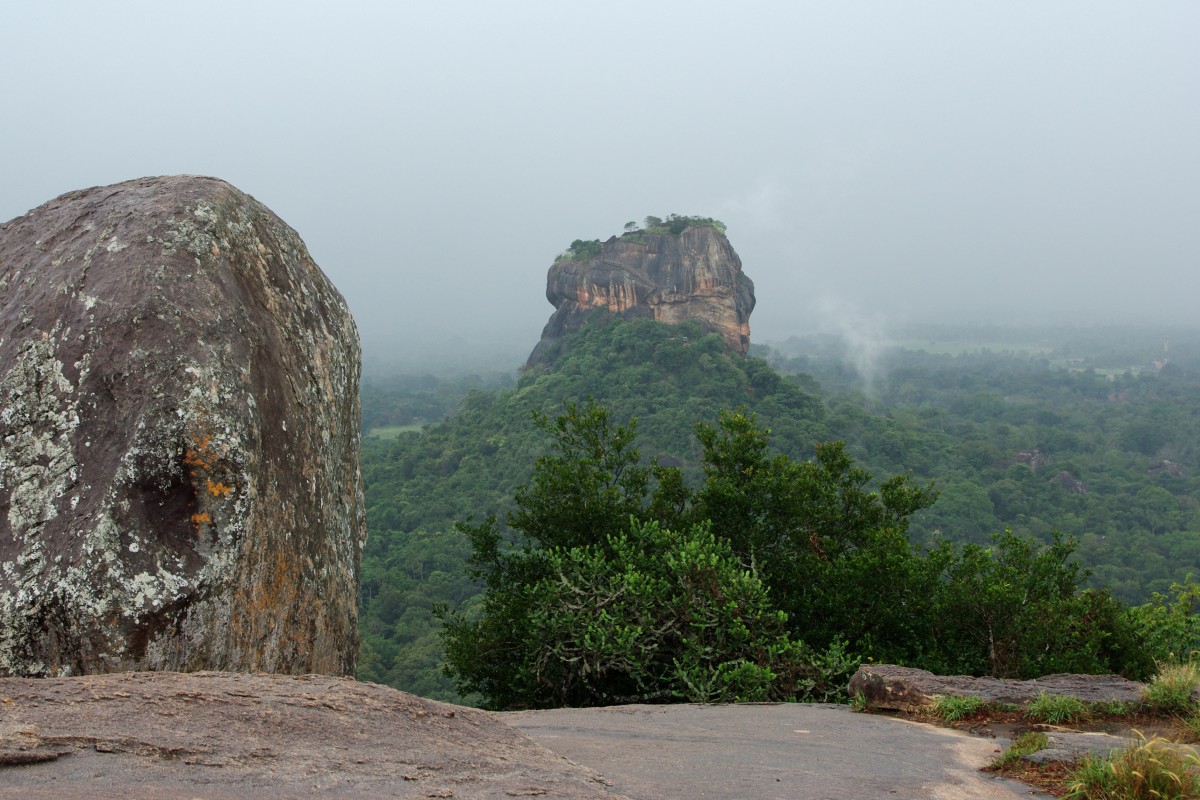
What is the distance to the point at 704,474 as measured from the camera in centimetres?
3244

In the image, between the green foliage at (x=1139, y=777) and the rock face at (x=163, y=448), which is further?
the rock face at (x=163, y=448)

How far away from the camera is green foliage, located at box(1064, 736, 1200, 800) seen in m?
3.63

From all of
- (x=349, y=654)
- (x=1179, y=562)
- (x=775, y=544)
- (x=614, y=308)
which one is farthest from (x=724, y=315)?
(x=349, y=654)

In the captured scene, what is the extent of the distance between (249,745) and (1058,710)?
5115 millimetres

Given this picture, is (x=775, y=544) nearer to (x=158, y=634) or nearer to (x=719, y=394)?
(x=158, y=634)

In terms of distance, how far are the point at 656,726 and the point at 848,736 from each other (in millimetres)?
1221

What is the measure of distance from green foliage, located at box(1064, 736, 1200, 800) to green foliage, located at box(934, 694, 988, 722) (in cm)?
203

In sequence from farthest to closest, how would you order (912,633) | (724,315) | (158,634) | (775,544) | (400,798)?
(724,315) → (775,544) → (912,633) → (158,634) → (400,798)

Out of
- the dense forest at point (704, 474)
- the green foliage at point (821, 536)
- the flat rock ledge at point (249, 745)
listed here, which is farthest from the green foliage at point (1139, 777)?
the dense forest at point (704, 474)

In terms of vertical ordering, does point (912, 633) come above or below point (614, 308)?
below

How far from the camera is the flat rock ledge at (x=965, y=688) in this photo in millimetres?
6074

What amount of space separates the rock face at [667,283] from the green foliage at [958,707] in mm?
70302

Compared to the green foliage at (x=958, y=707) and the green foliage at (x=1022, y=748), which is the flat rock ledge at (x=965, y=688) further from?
the green foliage at (x=1022, y=748)

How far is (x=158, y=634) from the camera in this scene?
13.9 ft
